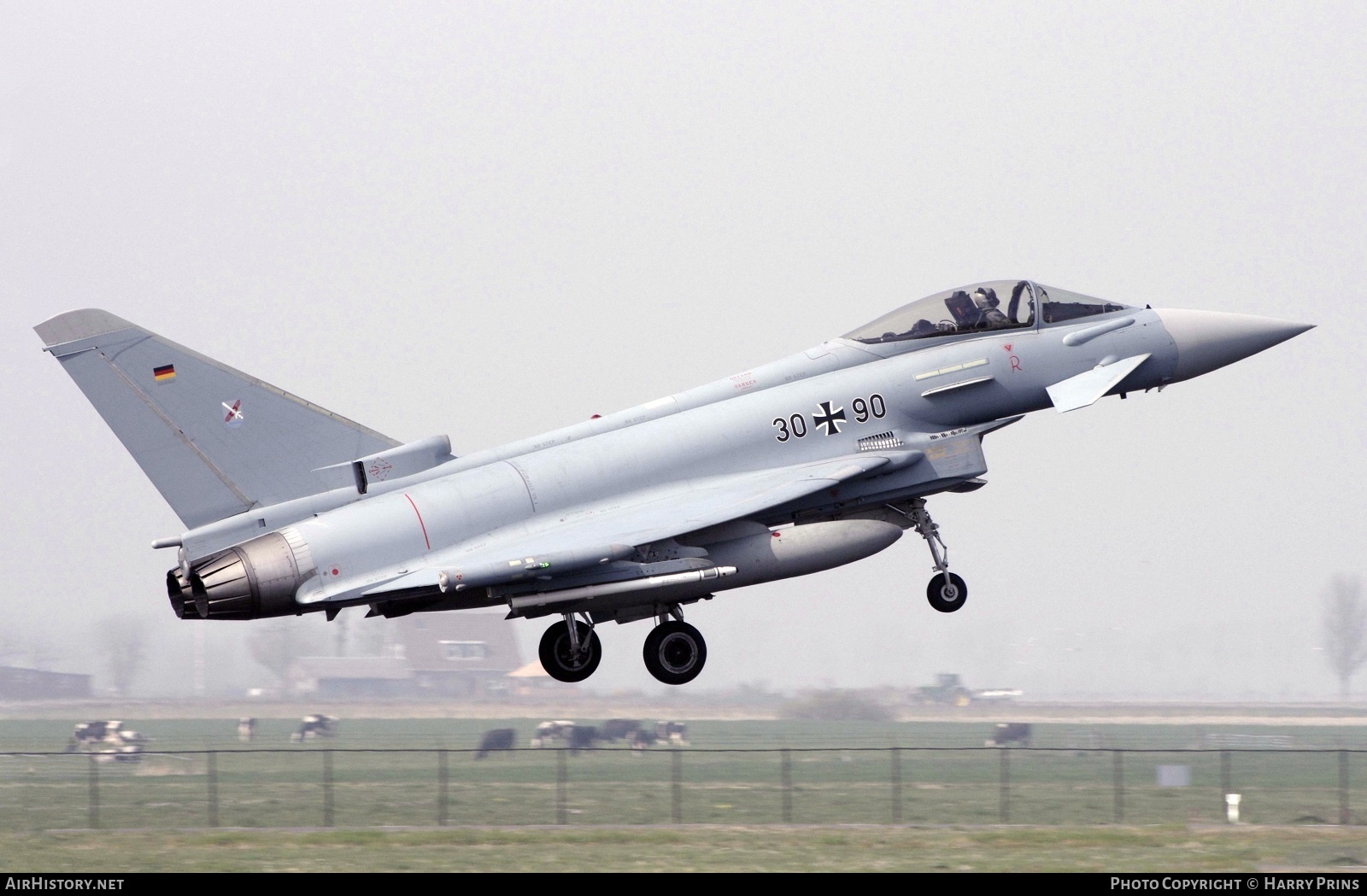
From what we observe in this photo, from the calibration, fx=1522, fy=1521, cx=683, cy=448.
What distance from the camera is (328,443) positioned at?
2053 centimetres

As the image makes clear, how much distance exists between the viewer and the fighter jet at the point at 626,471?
1938 cm

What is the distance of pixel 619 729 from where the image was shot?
184ft

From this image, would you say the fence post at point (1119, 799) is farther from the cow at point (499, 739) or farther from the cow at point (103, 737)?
the cow at point (103, 737)

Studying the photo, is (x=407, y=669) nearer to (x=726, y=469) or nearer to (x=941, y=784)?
(x=941, y=784)

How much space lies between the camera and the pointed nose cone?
72.9 ft

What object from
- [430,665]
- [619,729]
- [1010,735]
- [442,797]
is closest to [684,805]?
[442,797]

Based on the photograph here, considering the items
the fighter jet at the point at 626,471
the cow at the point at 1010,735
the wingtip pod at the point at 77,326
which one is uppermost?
the wingtip pod at the point at 77,326

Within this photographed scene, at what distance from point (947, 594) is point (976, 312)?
406cm

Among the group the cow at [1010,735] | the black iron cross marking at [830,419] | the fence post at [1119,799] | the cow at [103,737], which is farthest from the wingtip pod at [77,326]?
the cow at [1010,735]

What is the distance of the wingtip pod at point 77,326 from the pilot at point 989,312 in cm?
1171

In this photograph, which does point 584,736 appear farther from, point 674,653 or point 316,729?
point 674,653

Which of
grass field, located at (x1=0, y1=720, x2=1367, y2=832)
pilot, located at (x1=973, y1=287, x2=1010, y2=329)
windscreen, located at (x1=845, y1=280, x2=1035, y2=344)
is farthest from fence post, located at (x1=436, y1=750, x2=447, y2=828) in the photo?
pilot, located at (x1=973, y1=287, x2=1010, y2=329)

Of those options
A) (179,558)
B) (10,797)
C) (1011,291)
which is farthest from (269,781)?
(1011,291)
